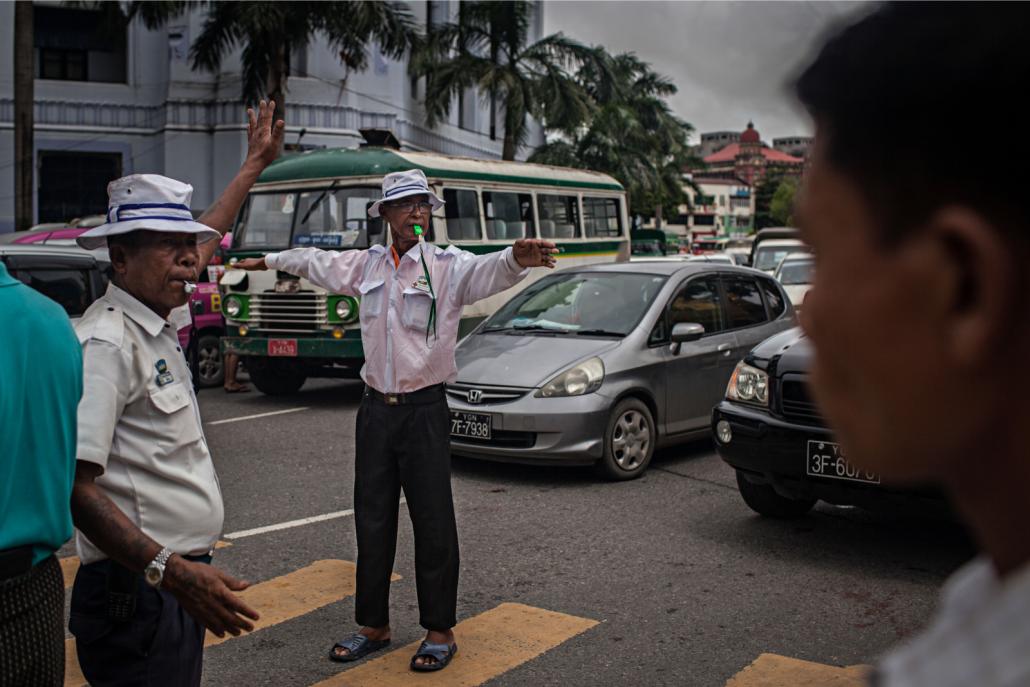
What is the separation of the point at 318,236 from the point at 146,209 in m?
9.95

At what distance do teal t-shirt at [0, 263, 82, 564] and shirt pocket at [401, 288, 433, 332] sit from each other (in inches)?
103

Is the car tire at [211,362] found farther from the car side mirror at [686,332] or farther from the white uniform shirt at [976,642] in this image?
the white uniform shirt at [976,642]

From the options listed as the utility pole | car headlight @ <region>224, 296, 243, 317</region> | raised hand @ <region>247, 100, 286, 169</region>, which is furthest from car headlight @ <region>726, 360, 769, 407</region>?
the utility pole

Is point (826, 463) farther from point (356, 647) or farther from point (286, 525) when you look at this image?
point (286, 525)

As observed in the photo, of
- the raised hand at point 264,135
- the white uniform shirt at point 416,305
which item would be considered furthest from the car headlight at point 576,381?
the raised hand at point 264,135

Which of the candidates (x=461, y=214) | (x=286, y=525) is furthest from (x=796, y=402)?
(x=461, y=214)

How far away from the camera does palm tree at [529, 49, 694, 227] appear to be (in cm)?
3672

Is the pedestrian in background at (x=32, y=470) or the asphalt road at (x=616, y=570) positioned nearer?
the pedestrian in background at (x=32, y=470)

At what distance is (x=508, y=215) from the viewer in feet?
48.4

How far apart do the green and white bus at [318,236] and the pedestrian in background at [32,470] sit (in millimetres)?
9881

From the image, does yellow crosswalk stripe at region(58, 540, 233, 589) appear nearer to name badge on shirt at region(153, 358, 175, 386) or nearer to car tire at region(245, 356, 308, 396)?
name badge on shirt at region(153, 358, 175, 386)

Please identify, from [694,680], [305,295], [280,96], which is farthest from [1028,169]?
[280,96]

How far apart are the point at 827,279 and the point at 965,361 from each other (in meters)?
0.13

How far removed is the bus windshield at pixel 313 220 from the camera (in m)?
12.5
